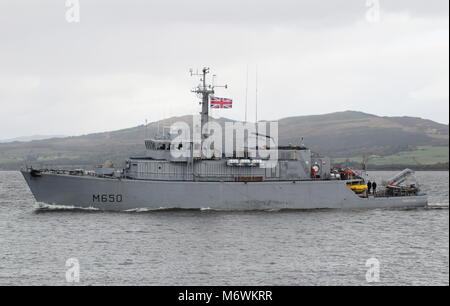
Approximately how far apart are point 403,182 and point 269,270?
2415 centimetres

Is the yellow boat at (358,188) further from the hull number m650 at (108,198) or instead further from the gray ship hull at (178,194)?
the hull number m650 at (108,198)

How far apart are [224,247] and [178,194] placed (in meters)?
10.4

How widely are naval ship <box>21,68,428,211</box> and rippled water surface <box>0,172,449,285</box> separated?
107 centimetres

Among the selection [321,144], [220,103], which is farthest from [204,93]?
[321,144]

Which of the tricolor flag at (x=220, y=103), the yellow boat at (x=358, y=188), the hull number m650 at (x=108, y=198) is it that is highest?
the tricolor flag at (x=220, y=103)

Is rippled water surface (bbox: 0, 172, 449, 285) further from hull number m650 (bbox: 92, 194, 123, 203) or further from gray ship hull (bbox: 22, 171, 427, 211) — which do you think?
hull number m650 (bbox: 92, 194, 123, 203)

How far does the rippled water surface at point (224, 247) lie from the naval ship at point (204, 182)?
1070mm

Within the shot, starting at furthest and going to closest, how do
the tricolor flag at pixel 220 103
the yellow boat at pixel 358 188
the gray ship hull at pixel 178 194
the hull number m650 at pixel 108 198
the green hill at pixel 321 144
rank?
the green hill at pixel 321 144 → the yellow boat at pixel 358 188 → the tricolor flag at pixel 220 103 → the hull number m650 at pixel 108 198 → the gray ship hull at pixel 178 194

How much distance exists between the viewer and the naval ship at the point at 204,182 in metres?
37.8

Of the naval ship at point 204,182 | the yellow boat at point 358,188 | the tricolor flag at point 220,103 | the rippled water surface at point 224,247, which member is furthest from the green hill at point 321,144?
the rippled water surface at point 224,247

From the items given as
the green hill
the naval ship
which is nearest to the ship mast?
the naval ship

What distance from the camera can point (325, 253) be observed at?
2712 centimetres

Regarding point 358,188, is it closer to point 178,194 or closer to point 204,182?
point 204,182

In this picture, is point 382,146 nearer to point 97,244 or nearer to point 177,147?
point 177,147
